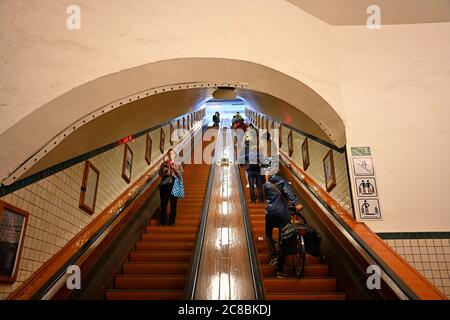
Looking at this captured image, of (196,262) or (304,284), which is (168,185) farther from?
(304,284)

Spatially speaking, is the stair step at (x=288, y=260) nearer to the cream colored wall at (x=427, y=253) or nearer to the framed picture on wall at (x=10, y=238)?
the cream colored wall at (x=427, y=253)

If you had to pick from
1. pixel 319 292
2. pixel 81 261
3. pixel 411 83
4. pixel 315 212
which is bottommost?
pixel 319 292

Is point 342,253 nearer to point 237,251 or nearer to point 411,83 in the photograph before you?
point 237,251

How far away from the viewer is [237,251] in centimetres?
414

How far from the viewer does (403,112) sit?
3479 mm

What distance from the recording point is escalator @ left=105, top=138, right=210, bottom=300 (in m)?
3.76

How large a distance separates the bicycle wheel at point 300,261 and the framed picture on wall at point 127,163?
3.61 meters

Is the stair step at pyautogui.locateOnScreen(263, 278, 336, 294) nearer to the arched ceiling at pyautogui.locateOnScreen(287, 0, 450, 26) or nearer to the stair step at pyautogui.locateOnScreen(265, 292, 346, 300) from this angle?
the stair step at pyautogui.locateOnScreen(265, 292, 346, 300)

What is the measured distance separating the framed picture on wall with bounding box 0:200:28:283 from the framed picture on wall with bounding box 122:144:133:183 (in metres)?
2.79

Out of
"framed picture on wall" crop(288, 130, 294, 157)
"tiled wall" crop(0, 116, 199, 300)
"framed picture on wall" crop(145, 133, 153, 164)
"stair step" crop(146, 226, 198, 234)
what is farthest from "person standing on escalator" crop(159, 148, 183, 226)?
"framed picture on wall" crop(288, 130, 294, 157)

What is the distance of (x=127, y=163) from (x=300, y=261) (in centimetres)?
384
